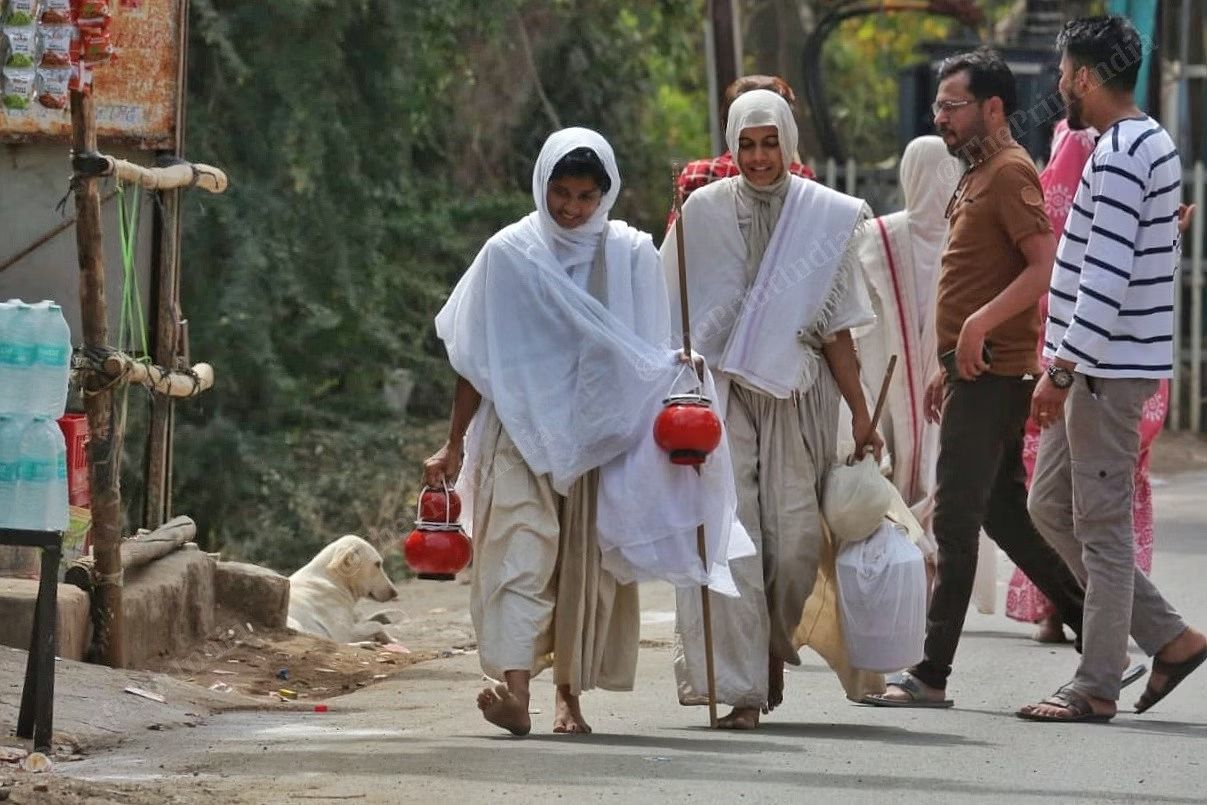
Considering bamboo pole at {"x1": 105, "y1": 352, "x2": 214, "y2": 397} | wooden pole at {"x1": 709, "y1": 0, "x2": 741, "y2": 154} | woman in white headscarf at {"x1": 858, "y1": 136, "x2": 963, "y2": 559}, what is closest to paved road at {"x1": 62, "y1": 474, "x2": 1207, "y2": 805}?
bamboo pole at {"x1": 105, "y1": 352, "x2": 214, "y2": 397}

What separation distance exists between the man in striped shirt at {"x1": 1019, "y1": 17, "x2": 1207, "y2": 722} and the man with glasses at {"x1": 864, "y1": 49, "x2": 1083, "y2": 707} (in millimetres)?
328

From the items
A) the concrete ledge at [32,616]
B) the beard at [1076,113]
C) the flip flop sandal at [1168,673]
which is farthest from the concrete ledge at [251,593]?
the beard at [1076,113]

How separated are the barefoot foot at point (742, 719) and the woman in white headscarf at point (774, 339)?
6.4 inches

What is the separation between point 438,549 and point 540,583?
31cm

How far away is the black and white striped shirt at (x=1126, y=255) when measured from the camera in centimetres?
643

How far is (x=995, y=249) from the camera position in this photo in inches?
277

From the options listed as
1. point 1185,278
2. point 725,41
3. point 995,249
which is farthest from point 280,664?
point 1185,278

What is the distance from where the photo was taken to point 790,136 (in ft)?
22.5

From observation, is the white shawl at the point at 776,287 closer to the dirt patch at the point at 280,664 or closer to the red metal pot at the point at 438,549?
the red metal pot at the point at 438,549

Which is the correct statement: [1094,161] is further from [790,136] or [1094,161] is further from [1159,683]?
[1159,683]

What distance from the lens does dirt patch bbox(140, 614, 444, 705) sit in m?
8.17

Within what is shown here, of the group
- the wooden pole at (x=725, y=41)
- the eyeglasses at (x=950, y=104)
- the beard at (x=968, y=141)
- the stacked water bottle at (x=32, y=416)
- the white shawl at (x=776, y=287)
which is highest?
the wooden pole at (x=725, y=41)

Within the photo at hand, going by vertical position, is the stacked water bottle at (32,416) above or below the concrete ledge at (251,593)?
above

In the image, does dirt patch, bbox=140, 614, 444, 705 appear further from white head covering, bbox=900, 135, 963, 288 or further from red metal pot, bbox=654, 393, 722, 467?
white head covering, bbox=900, 135, 963, 288
